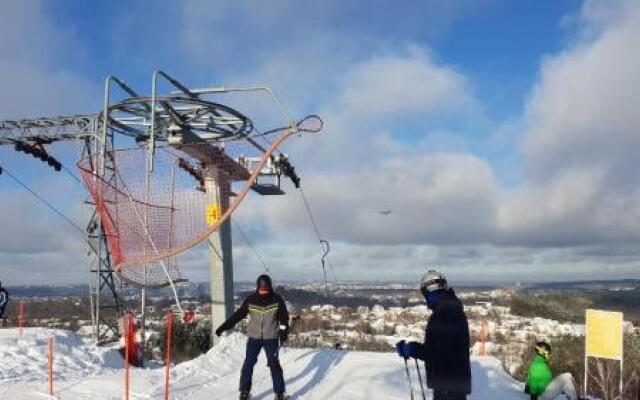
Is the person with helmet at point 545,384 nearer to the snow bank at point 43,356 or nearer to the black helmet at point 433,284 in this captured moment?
the black helmet at point 433,284

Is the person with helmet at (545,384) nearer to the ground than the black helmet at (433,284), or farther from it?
nearer to the ground

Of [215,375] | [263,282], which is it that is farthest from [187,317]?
[263,282]

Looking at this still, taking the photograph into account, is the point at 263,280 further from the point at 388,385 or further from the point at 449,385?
the point at 449,385

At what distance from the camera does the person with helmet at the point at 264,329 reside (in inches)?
382

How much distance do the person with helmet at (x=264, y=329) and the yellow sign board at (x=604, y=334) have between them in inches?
217

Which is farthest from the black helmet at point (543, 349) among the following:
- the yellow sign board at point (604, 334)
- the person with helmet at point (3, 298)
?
the person with helmet at point (3, 298)

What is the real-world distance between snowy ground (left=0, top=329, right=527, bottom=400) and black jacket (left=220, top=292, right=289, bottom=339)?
1144 millimetres

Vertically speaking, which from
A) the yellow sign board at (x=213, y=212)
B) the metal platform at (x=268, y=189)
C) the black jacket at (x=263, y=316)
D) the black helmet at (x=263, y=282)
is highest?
the metal platform at (x=268, y=189)

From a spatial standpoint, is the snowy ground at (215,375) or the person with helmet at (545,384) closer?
the snowy ground at (215,375)

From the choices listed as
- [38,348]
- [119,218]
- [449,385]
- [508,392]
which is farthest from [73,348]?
[449,385]

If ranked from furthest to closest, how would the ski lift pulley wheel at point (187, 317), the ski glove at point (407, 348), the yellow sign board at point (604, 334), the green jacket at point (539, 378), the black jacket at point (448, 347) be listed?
the yellow sign board at point (604, 334) → the ski lift pulley wheel at point (187, 317) → the green jacket at point (539, 378) → the ski glove at point (407, 348) → the black jacket at point (448, 347)

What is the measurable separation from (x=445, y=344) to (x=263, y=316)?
13.3 feet

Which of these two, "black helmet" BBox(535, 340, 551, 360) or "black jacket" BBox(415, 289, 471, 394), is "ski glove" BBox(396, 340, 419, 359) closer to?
"black jacket" BBox(415, 289, 471, 394)

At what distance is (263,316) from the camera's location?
32.1ft
